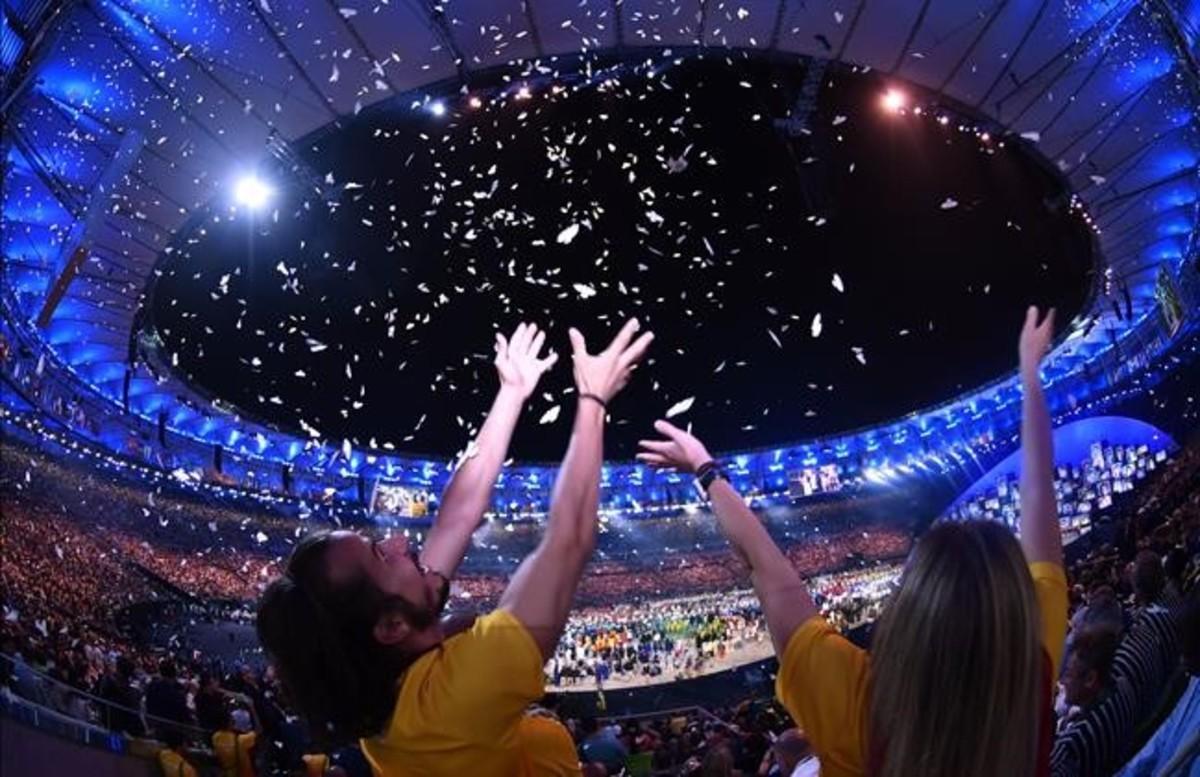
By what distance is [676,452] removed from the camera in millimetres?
2424

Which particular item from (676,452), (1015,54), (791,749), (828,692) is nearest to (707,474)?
(676,452)

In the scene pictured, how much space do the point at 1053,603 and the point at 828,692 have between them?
47 cm

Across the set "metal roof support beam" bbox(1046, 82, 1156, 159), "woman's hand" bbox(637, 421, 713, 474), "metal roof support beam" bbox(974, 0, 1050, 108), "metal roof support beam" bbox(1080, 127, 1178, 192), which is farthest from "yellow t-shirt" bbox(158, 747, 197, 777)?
"metal roof support beam" bbox(1080, 127, 1178, 192)

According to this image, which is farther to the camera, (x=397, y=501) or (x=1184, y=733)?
(x=397, y=501)

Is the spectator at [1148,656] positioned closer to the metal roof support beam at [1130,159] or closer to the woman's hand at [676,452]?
the woman's hand at [676,452]

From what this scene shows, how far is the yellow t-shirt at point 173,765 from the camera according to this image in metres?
7.89

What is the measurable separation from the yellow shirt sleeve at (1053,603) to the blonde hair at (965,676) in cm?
25

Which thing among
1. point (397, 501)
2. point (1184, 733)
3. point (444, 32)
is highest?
point (397, 501)

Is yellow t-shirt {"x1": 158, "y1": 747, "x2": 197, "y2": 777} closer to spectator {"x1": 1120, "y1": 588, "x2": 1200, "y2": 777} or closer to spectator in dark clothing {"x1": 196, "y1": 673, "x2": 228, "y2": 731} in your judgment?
spectator in dark clothing {"x1": 196, "y1": 673, "x2": 228, "y2": 731}

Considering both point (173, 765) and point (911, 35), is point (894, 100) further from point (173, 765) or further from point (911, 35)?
point (173, 765)

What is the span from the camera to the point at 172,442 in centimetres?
2912

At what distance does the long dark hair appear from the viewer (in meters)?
1.77

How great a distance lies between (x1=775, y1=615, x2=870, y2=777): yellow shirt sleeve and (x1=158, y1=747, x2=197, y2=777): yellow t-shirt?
733cm

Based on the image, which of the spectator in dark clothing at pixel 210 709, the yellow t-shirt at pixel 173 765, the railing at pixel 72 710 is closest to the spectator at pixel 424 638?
the railing at pixel 72 710
